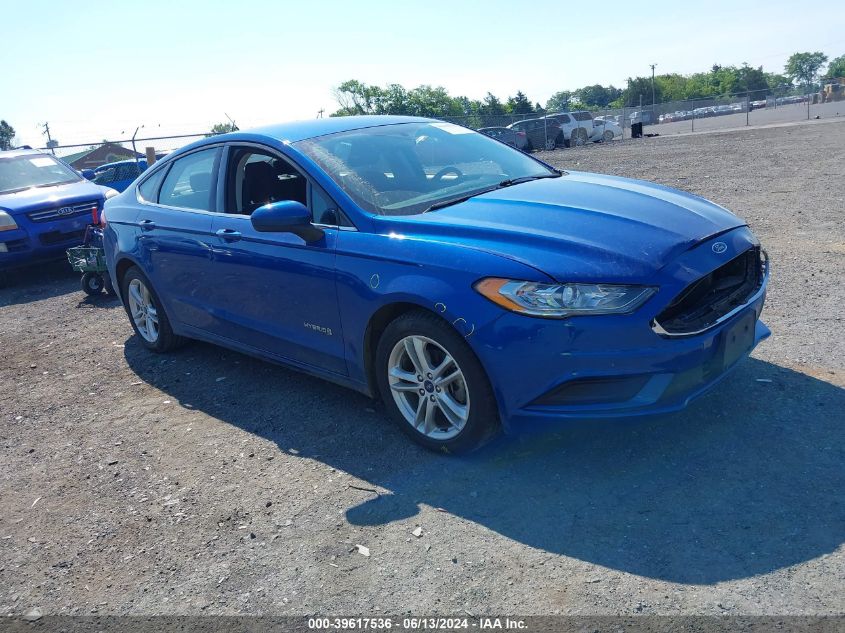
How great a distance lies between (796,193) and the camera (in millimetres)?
10852

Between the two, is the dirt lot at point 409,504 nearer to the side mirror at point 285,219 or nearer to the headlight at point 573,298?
the headlight at point 573,298

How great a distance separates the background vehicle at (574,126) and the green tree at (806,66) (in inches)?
6528

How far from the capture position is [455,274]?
3.54 meters

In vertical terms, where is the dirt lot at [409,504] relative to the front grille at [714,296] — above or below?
below

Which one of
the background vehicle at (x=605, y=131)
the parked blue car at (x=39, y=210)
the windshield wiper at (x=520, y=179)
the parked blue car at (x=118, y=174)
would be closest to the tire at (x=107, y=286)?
the parked blue car at (x=39, y=210)

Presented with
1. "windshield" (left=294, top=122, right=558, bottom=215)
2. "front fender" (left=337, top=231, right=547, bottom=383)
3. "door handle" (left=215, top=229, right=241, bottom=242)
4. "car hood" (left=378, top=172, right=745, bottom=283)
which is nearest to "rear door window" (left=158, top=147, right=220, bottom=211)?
"door handle" (left=215, top=229, right=241, bottom=242)

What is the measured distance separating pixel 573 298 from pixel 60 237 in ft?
29.0

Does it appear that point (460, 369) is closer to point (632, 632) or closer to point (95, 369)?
point (632, 632)

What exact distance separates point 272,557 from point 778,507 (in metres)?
2.18

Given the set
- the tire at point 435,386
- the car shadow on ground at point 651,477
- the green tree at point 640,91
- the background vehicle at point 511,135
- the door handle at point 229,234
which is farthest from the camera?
the green tree at point 640,91

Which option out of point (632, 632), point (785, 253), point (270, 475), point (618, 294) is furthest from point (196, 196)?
point (785, 253)

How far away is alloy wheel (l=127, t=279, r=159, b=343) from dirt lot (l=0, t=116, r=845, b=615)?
0.68 m

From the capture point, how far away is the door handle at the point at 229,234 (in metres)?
4.77

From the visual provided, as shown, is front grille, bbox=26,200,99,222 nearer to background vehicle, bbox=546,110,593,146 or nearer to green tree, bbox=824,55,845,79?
background vehicle, bbox=546,110,593,146
